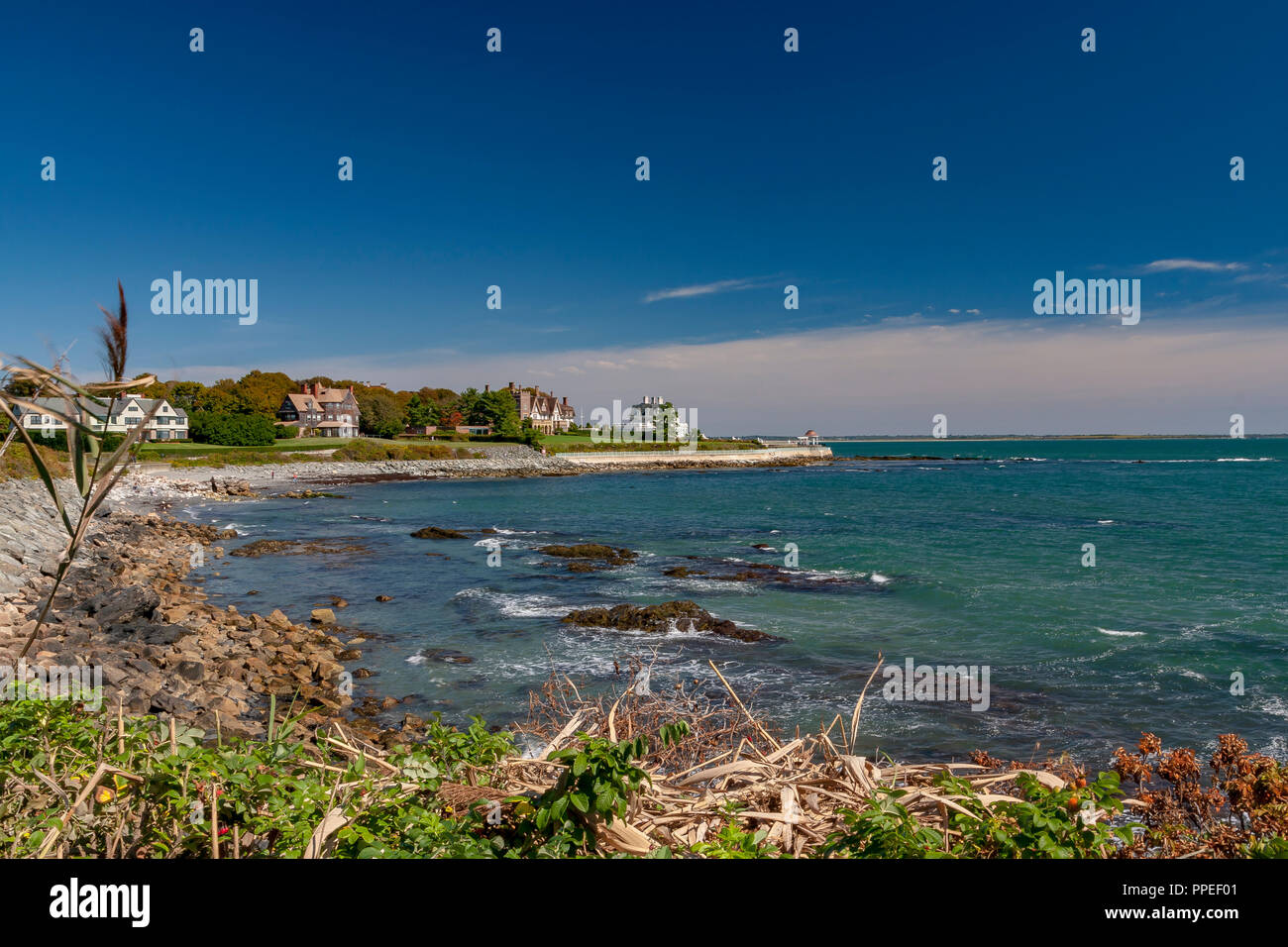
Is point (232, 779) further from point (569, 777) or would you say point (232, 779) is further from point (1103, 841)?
point (1103, 841)

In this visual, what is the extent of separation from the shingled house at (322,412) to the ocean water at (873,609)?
72.5 m

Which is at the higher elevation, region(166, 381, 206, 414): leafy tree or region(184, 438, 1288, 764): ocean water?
region(166, 381, 206, 414): leafy tree

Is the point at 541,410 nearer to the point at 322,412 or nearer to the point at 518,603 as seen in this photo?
the point at 322,412

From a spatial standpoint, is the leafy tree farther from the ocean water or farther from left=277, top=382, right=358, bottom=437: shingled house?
the ocean water

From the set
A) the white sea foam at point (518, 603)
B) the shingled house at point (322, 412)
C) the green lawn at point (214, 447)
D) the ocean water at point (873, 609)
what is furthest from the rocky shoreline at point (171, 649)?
the shingled house at point (322, 412)

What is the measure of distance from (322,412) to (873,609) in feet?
383

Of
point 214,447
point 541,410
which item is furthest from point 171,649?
point 541,410

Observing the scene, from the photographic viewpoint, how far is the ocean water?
13016 millimetres

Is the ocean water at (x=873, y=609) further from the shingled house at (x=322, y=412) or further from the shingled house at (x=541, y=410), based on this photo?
the shingled house at (x=541, y=410)

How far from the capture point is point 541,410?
160 meters

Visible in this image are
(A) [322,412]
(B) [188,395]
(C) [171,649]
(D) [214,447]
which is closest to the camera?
(C) [171,649]

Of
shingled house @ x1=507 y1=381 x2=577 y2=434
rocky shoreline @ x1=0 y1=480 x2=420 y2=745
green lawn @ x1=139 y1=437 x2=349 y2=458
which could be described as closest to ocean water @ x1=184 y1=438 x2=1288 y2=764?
rocky shoreline @ x1=0 y1=480 x2=420 y2=745

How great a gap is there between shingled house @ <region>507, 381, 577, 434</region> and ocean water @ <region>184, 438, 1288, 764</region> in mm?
105168
